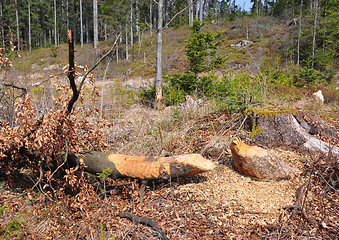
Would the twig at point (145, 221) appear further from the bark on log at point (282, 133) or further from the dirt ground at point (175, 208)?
the bark on log at point (282, 133)

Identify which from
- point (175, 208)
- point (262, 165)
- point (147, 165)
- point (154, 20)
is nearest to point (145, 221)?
point (175, 208)

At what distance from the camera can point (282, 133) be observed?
137 inches

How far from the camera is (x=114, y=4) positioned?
889 inches

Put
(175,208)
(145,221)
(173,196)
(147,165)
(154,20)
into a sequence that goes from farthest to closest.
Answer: (154,20)
(147,165)
(173,196)
(175,208)
(145,221)

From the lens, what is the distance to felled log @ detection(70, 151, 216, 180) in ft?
8.96

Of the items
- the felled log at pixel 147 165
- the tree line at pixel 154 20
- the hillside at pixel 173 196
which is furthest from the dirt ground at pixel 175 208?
the tree line at pixel 154 20

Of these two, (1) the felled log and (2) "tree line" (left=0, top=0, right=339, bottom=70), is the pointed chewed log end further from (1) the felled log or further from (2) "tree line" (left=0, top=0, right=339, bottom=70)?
(2) "tree line" (left=0, top=0, right=339, bottom=70)

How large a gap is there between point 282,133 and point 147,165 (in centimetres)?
218

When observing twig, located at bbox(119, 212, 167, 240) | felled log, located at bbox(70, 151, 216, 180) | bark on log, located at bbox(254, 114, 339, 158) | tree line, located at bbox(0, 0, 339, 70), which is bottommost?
twig, located at bbox(119, 212, 167, 240)

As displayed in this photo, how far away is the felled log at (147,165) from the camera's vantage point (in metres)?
2.73

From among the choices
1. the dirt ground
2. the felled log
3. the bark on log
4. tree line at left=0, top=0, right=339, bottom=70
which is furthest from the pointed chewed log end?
tree line at left=0, top=0, right=339, bottom=70

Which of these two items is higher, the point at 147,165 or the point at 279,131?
the point at 279,131

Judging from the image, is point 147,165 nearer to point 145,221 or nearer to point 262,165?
point 145,221

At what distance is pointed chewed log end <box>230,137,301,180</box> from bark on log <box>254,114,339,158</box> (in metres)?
0.66
